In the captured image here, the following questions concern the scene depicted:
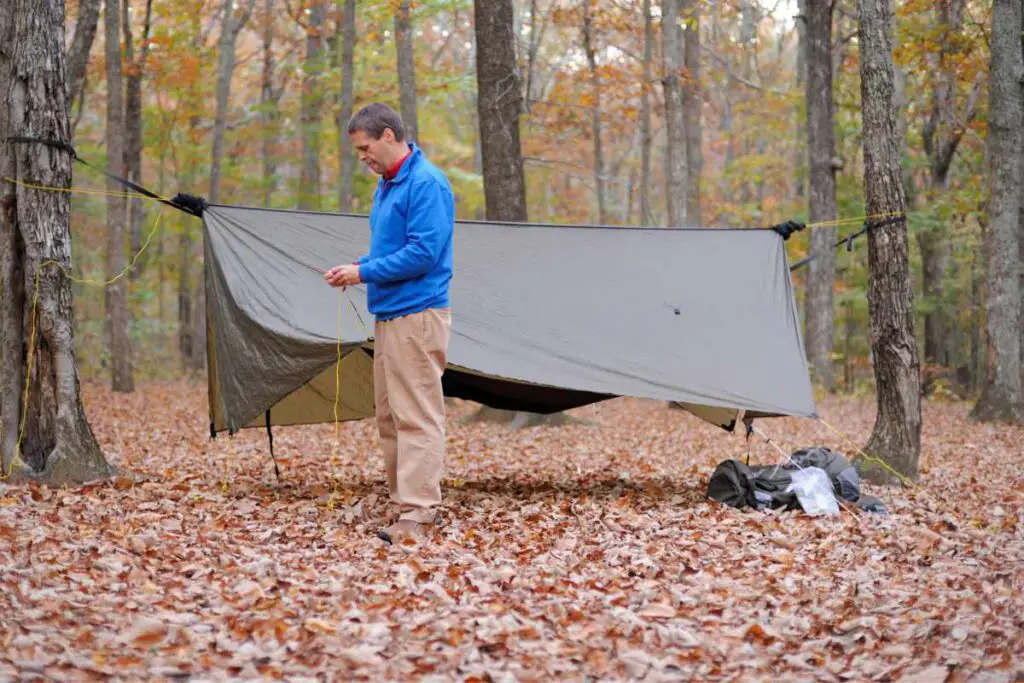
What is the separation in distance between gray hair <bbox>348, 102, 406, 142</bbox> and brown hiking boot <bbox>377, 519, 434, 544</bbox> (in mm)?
Answer: 1596

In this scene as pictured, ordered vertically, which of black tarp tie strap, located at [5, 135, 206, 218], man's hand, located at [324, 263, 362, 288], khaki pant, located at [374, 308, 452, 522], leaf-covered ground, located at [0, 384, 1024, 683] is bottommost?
leaf-covered ground, located at [0, 384, 1024, 683]

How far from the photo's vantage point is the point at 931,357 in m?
16.6

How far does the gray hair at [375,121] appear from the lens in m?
4.26

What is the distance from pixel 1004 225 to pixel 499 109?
5.06 meters

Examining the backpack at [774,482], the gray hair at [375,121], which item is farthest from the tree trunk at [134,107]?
the backpack at [774,482]

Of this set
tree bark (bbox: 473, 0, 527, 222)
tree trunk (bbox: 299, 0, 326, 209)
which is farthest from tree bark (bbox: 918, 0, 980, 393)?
tree trunk (bbox: 299, 0, 326, 209)

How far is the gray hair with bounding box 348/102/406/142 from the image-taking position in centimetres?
426

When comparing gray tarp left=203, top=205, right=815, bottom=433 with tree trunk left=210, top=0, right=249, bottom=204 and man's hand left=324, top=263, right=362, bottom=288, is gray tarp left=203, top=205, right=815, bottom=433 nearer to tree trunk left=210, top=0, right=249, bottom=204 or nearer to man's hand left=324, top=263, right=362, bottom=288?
man's hand left=324, top=263, right=362, bottom=288

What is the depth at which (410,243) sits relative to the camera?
4.18 meters

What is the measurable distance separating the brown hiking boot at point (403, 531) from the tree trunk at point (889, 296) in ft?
9.34

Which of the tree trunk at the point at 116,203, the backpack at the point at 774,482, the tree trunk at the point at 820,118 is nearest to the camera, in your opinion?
the backpack at the point at 774,482

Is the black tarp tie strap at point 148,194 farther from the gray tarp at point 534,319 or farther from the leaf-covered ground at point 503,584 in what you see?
the leaf-covered ground at point 503,584

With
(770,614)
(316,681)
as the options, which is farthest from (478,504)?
(316,681)

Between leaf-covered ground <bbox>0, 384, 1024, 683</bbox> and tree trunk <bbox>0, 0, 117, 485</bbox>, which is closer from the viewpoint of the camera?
leaf-covered ground <bbox>0, 384, 1024, 683</bbox>
